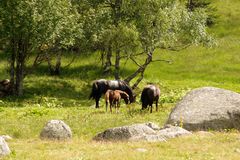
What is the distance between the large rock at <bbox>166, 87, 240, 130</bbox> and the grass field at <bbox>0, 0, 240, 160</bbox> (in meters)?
0.93

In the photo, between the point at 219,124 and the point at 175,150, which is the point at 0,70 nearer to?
the point at 219,124

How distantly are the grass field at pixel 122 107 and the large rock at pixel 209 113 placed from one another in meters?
0.93

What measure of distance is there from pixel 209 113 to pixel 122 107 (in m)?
13.5

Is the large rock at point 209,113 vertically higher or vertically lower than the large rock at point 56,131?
higher

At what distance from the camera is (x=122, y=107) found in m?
39.5

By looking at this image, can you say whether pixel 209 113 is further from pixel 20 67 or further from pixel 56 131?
pixel 20 67

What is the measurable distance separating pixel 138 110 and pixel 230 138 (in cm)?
1368

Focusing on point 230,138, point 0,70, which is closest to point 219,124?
point 230,138

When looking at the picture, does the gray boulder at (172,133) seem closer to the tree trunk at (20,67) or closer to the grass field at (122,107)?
the grass field at (122,107)

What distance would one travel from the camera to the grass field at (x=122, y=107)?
19.5 m

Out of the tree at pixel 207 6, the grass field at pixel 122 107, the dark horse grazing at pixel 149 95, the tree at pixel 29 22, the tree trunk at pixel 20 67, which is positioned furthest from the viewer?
the tree at pixel 207 6

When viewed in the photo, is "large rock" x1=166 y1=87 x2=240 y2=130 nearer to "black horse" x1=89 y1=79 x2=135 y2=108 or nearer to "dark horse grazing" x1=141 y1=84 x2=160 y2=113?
"dark horse grazing" x1=141 y1=84 x2=160 y2=113

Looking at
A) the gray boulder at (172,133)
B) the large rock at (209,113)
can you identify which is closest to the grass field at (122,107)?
the gray boulder at (172,133)

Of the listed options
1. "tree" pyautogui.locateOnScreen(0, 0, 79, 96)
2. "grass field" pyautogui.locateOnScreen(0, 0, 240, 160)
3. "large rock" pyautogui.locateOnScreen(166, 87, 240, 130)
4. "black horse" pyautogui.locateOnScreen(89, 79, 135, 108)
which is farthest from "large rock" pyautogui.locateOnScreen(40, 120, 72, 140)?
"tree" pyautogui.locateOnScreen(0, 0, 79, 96)
